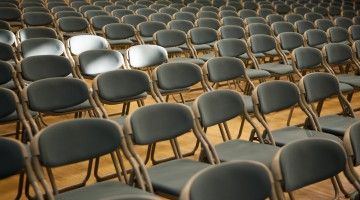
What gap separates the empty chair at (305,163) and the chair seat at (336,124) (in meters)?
1.31

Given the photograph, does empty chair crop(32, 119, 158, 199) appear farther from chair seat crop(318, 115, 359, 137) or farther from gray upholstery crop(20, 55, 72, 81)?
gray upholstery crop(20, 55, 72, 81)

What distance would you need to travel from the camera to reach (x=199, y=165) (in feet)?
10.7

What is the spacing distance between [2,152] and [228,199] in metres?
1.29

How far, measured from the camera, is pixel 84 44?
20.0ft

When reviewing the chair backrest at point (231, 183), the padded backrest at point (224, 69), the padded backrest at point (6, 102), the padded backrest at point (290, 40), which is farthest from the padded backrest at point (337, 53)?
the chair backrest at point (231, 183)

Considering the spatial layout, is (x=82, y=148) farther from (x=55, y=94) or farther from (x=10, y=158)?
(x=55, y=94)

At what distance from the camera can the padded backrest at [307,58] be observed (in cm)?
600

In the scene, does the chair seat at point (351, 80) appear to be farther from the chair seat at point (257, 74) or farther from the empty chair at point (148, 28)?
the empty chair at point (148, 28)

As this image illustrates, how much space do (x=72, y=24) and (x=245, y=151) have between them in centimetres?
481

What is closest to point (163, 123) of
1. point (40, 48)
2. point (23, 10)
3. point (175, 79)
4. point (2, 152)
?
point (2, 152)

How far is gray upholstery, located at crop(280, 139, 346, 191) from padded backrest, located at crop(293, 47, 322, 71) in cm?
337

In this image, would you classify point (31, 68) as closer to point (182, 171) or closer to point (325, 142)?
point (182, 171)

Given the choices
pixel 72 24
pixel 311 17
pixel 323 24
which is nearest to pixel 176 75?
pixel 72 24

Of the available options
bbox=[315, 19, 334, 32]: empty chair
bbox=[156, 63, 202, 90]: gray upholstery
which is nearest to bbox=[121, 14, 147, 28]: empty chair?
bbox=[315, 19, 334, 32]: empty chair
